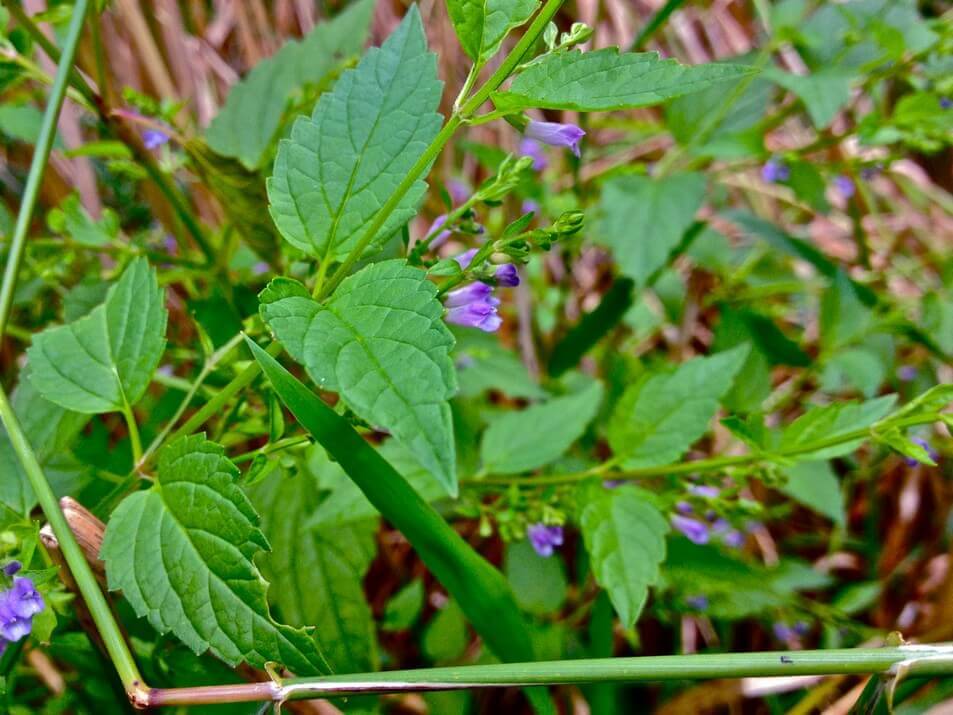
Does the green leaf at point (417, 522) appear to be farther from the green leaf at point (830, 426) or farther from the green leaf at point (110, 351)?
the green leaf at point (830, 426)

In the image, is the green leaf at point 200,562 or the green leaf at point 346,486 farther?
the green leaf at point 346,486

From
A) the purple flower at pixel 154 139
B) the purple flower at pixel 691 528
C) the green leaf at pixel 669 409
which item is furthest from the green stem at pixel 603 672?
the purple flower at pixel 154 139

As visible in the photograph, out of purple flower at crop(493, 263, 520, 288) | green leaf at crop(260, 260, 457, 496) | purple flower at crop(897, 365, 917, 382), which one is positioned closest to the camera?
green leaf at crop(260, 260, 457, 496)

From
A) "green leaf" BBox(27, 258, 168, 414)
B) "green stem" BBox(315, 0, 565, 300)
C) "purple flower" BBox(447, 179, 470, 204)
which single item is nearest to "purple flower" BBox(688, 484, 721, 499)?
"green stem" BBox(315, 0, 565, 300)

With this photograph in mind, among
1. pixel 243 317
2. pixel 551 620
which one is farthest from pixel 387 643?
pixel 243 317

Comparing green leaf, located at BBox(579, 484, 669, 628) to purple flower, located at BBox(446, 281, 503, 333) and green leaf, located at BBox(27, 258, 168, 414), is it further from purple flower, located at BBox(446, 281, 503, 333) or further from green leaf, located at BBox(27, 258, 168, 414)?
green leaf, located at BBox(27, 258, 168, 414)

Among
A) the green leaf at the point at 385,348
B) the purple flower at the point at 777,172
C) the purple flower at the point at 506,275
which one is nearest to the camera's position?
the green leaf at the point at 385,348
